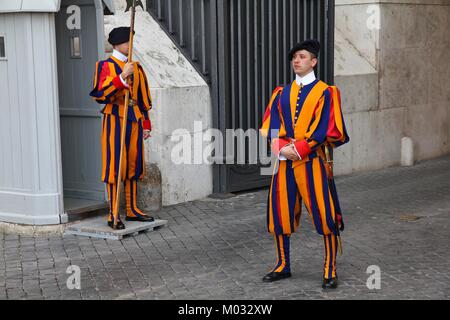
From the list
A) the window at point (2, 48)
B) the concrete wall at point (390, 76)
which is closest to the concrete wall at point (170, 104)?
the window at point (2, 48)

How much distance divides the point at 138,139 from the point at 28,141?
1050 mm

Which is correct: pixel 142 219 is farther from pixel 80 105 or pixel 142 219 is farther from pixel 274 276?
pixel 274 276

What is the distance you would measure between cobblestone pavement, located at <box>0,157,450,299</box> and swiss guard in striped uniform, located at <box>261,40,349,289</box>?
51 centimetres

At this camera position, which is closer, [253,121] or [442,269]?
[442,269]

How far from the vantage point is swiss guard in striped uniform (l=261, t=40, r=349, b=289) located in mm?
5602

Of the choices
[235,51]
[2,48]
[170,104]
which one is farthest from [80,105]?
[235,51]

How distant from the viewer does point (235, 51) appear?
952 cm

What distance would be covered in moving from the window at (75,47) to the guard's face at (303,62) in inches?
134

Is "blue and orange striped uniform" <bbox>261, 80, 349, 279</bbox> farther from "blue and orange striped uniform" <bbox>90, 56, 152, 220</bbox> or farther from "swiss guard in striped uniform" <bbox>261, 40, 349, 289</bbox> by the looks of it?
"blue and orange striped uniform" <bbox>90, 56, 152, 220</bbox>
